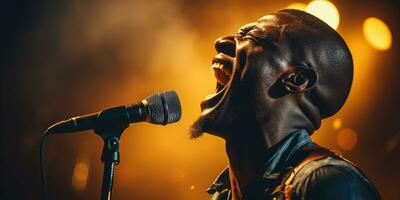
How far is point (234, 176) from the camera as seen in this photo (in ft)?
8.63

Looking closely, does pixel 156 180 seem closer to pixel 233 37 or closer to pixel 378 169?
pixel 378 169

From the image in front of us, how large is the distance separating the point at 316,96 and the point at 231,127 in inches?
19.4

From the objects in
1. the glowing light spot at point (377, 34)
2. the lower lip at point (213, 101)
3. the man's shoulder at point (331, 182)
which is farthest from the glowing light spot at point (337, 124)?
the man's shoulder at point (331, 182)

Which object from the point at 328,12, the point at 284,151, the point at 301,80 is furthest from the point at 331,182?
the point at 328,12

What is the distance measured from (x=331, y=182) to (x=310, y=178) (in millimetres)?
97

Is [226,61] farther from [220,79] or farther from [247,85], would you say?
[247,85]

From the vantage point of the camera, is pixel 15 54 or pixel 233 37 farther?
pixel 15 54

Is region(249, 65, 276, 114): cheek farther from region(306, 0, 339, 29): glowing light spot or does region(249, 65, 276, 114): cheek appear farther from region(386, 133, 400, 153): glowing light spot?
region(386, 133, 400, 153): glowing light spot

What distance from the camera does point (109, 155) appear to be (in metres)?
2.29

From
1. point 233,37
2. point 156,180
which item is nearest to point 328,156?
point 233,37

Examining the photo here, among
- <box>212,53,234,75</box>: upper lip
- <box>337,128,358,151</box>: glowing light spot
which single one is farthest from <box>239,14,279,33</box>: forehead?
<box>337,128,358,151</box>: glowing light spot

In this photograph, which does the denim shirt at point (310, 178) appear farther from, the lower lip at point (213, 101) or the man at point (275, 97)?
the lower lip at point (213, 101)

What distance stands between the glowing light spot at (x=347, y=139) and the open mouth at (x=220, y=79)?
387cm

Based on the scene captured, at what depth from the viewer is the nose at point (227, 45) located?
9.30 ft
